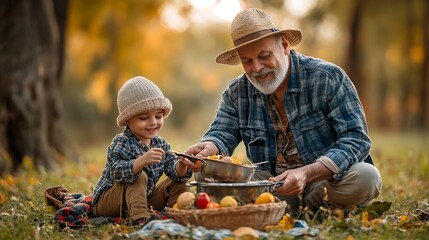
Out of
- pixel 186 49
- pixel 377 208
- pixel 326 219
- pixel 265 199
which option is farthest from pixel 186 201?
pixel 186 49

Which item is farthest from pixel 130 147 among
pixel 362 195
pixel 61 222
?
pixel 362 195

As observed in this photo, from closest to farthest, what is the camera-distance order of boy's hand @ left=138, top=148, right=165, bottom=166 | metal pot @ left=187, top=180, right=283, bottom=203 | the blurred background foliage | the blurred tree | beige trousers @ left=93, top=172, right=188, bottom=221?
metal pot @ left=187, top=180, right=283, bottom=203 < boy's hand @ left=138, top=148, right=165, bottom=166 < beige trousers @ left=93, top=172, right=188, bottom=221 < the blurred tree < the blurred background foliage

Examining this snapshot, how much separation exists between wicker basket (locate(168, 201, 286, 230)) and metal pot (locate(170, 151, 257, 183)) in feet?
1.27

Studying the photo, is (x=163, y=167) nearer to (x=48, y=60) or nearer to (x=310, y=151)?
(x=310, y=151)

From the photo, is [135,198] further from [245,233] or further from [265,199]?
[245,233]

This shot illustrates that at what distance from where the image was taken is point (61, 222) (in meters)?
4.95

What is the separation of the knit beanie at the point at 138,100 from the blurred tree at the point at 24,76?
435cm

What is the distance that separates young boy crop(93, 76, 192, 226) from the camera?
194 inches

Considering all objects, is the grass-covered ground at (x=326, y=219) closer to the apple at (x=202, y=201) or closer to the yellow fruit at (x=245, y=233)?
the yellow fruit at (x=245, y=233)

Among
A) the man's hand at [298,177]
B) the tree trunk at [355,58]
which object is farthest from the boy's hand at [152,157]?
the tree trunk at [355,58]

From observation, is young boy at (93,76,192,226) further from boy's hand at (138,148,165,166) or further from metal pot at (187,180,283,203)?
metal pot at (187,180,283,203)

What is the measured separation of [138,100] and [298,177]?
1418 mm

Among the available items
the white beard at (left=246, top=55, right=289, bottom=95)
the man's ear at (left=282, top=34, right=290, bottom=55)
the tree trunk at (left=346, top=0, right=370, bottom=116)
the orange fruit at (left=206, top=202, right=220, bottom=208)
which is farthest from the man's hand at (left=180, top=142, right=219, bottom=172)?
the tree trunk at (left=346, top=0, right=370, bottom=116)

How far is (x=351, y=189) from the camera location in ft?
16.9
